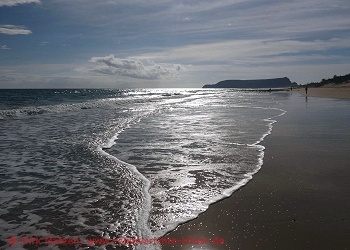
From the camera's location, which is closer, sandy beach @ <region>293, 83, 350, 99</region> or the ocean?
the ocean

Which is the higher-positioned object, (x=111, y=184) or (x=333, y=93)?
(x=333, y=93)

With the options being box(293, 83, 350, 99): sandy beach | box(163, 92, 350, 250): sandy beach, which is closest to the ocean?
box(163, 92, 350, 250): sandy beach

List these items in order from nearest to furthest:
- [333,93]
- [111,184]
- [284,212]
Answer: [284,212], [111,184], [333,93]

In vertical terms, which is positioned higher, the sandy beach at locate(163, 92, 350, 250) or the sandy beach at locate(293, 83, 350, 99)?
the sandy beach at locate(293, 83, 350, 99)

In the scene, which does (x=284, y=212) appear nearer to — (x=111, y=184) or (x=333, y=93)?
(x=111, y=184)

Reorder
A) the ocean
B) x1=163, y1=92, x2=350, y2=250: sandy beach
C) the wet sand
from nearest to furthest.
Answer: x1=163, y1=92, x2=350, y2=250: sandy beach < the ocean < the wet sand

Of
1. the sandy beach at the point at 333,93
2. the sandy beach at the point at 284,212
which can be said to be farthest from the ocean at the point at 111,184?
the sandy beach at the point at 333,93

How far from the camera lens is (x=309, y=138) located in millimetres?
11500

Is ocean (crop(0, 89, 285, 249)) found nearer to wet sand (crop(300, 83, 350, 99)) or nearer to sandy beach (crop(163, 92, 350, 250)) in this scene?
sandy beach (crop(163, 92, 350, 250))

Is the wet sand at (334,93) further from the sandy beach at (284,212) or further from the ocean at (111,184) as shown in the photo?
the sandy beach at (284,212)

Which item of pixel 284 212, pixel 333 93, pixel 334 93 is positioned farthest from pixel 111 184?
pixel 333 93

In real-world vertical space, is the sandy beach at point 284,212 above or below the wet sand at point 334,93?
below

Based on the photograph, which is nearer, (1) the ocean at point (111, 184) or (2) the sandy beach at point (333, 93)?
(1) the ocean at point (111, 184)

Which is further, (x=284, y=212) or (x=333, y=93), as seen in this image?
(x=333, y=93)
